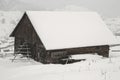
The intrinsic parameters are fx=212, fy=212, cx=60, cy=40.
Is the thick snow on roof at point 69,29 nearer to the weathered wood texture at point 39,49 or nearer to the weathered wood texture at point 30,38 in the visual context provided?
the weathered wood texture at point 39,49

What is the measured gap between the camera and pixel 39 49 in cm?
2309

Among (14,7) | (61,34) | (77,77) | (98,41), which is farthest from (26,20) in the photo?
(14,7)

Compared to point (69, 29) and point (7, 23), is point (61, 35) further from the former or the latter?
point (7, 23)

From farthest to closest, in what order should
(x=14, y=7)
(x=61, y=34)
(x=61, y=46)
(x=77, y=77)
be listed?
(x=14, y=7), (x=61, y=34), (x=61, y=46), (x=77, y=77)

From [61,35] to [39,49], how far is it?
2.85 metres

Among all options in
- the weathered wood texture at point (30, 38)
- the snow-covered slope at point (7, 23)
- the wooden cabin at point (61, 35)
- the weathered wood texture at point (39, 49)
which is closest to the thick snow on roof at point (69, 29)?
the wooden cabin at point (61, 35)

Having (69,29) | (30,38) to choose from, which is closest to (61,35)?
(69,29)

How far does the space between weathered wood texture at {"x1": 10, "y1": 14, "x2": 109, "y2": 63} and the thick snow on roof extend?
684 mm

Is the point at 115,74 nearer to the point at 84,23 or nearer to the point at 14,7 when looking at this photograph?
the point at 84,23

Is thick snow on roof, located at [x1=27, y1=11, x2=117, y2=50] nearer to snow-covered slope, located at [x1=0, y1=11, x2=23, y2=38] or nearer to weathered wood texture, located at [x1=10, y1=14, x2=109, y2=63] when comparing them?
weathered wood texture, located at [x1=10, y1=14, x2=109, y2=63]

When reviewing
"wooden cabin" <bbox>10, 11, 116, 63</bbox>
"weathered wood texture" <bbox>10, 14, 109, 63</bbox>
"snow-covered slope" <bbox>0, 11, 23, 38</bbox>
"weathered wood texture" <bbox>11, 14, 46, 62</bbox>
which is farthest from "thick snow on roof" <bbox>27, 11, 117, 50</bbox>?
"snow-covered slope" <bbox>0, 11, 23, 38</bbox>

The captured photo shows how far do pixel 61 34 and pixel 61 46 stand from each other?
2.04 meters

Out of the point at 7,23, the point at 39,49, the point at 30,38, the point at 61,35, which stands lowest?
the point at 39,49

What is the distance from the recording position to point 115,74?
28.1ft
